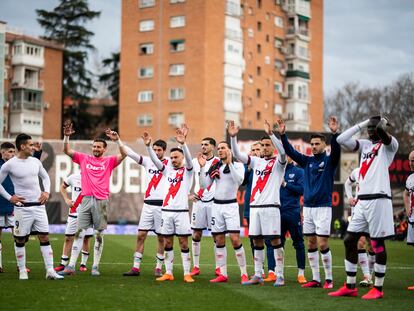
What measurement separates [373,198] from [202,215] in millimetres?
6075

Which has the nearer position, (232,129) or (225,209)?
(232,129)

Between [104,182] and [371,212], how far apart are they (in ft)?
21.0

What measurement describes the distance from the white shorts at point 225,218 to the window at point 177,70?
220ft

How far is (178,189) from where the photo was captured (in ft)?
53.5

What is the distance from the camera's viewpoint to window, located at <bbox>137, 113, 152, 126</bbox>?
85.5 metres

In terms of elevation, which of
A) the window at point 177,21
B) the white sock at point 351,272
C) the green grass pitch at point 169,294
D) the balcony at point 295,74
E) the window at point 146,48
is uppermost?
the window at point 177,21

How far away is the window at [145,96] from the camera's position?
3364 inches

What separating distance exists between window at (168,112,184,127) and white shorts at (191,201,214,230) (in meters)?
64.0

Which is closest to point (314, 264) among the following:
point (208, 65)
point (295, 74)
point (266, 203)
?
point (266, 203)

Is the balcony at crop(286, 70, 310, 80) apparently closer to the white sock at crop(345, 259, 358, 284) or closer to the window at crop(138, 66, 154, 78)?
the window at crop(138, 66, 154, 78)

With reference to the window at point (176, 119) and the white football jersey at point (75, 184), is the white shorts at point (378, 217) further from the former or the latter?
the window at point (176, 119)

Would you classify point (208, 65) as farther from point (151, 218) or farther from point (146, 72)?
point (151, 218)

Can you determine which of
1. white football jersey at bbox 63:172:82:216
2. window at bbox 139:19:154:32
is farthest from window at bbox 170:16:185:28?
white football jersey at bbox 63:172:82:216

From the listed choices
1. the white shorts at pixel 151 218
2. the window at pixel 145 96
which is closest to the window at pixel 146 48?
the window at pixel 145 96
